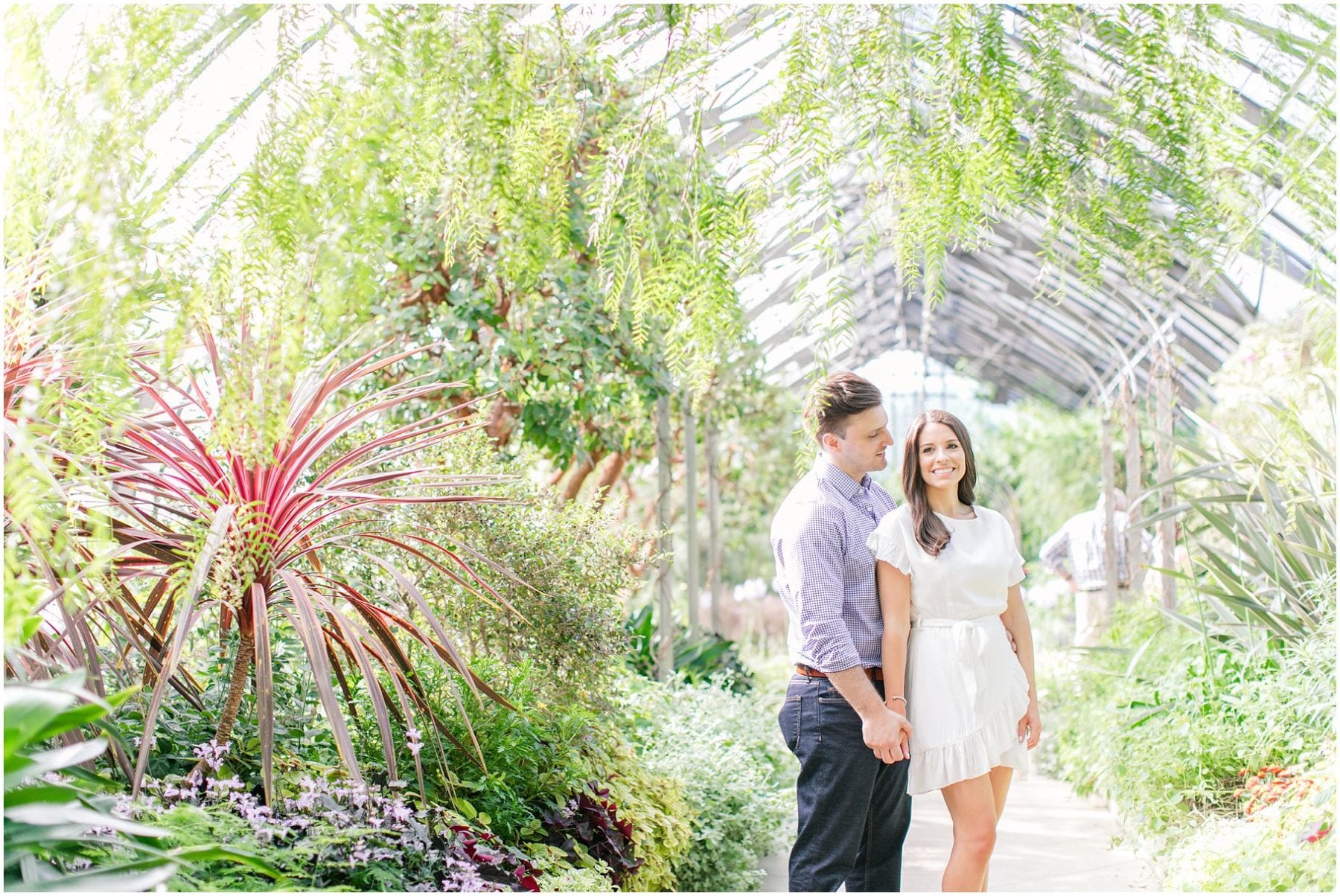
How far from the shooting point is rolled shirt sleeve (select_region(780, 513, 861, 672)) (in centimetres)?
218

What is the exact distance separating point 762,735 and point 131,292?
11.0 feet

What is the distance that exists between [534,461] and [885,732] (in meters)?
1.96

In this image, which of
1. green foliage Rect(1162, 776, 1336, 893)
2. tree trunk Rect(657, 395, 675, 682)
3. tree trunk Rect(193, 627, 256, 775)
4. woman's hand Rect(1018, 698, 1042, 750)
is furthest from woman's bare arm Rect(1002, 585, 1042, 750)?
tree trunk Rect(657, 395, 675, 682)

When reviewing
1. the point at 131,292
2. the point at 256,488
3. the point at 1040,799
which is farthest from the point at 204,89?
the point at 1040,799

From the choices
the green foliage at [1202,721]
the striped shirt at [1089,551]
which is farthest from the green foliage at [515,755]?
the striped shirt at [1089,551]

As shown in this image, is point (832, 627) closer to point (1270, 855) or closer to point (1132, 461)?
point (1270, 855)

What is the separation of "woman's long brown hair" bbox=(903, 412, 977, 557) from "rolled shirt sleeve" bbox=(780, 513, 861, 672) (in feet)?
0.53

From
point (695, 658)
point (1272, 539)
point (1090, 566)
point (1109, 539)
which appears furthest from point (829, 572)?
point (1090, 566)

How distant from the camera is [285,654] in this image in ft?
8.24

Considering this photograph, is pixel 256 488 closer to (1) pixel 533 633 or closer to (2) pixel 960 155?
(1) pixel 533 633

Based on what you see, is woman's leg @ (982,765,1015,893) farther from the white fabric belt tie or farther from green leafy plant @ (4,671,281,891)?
green leafy plant @ (4,671,281,891)

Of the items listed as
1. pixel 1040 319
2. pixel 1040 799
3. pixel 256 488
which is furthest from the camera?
pixel 1040 319

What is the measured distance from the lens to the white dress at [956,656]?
224 centimetres

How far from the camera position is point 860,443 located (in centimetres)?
235
